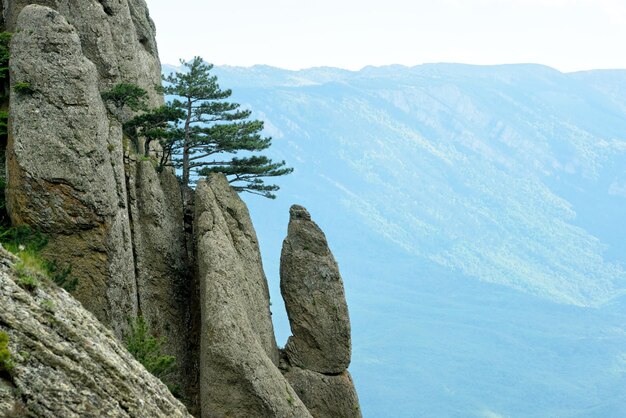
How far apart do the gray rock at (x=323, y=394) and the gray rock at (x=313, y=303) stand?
1.67ft

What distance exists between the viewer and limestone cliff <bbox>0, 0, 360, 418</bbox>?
29453mm

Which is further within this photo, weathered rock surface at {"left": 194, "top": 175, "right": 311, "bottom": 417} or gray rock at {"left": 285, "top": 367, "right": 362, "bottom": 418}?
gray rock at {"left": 285, "top": 367, "right": 362, "bottom": 418}

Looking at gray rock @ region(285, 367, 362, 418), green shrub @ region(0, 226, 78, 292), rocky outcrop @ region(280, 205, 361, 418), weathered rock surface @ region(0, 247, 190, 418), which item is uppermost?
weathered rock surface @ region(0, 247, 190, 418)

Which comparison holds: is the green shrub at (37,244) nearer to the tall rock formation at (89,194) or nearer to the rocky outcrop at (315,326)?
the tall rock formation at (89,194)

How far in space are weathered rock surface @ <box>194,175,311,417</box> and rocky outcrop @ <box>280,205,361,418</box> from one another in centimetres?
151

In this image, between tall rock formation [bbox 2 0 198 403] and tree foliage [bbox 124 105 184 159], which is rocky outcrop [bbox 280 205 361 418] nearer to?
tall rock formation [bbox 2 0 198 403]

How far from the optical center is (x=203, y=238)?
32.4 m

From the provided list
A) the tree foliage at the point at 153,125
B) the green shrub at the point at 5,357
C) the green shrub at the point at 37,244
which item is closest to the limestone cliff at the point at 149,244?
the green shrub at the point at 37,244

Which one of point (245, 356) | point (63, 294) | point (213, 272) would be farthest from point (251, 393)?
point (63, 294)

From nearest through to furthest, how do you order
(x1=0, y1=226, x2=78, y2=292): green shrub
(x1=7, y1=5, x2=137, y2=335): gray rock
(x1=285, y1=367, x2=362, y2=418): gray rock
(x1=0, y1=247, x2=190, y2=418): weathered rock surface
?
Result: 1. (x1=0, y1=247, x2=190, y2=418): weathered rock surface
2. (x1=0, y1=226, x2=78, y2=292): green shrub
3. (x1=7, y1=5, x2=137, y2=335): gray rock
4. (x1=285, y1=367, x2=362, y2=418): gray rock

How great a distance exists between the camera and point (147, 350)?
94.5ft

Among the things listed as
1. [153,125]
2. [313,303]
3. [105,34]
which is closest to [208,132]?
[153,125]

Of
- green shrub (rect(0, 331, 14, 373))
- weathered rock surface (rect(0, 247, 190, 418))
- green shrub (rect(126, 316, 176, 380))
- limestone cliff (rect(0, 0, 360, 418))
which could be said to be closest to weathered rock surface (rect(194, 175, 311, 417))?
limestone cliff (rect(0, 0, 360, 418))

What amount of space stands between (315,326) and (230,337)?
6.91m
